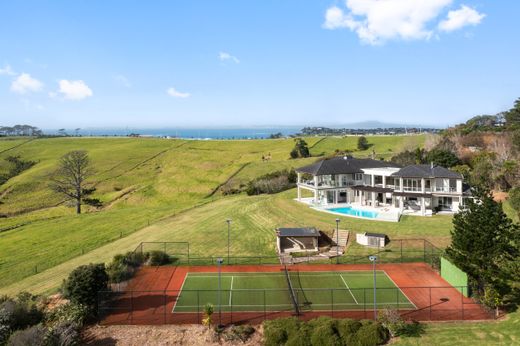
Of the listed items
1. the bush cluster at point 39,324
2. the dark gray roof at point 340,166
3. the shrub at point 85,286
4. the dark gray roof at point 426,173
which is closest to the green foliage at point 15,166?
the dark gray roof at point 340,166

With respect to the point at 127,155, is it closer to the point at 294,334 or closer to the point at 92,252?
the point at 92,252

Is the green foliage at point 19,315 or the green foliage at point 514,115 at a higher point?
the green foliage at point 514,115

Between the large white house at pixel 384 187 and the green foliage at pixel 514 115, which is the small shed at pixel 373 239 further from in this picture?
the green foliage at pixel 514 115

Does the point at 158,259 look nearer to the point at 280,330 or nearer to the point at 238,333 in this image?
the point at 238,333

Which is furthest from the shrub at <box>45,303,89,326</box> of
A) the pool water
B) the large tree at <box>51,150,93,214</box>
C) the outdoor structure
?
the large tree at <box>51,150,93,214</box>

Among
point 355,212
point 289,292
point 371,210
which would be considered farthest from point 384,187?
point 289,292

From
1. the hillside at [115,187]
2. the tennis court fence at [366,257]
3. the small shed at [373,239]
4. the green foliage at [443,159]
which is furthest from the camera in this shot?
the green foliage at [443,159]

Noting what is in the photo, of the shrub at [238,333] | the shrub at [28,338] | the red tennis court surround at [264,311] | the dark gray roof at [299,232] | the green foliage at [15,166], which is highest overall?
the green foliage at [15,166]
